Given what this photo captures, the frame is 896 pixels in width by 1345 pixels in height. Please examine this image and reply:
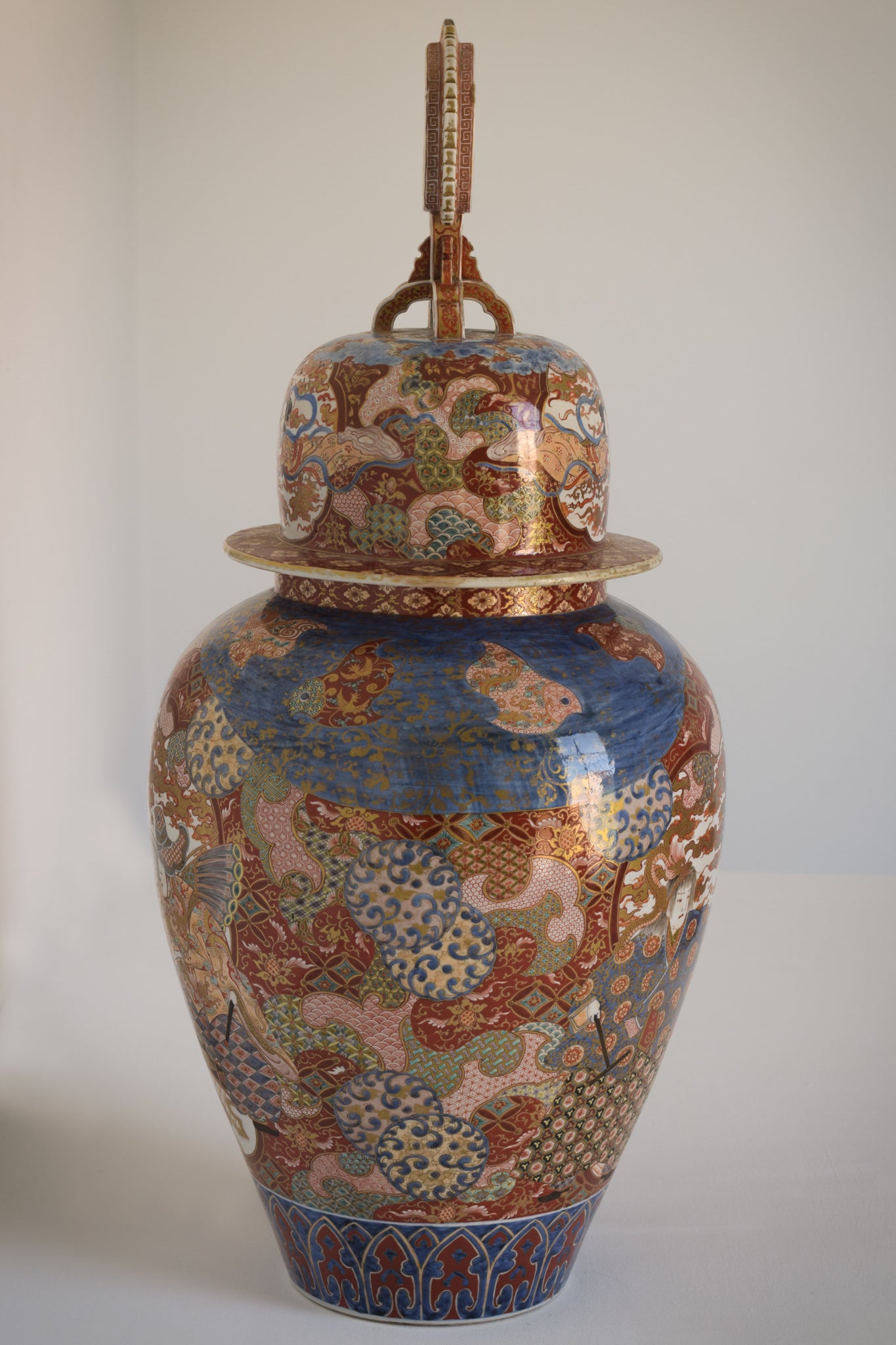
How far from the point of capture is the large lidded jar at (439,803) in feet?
4.64

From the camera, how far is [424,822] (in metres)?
1.39

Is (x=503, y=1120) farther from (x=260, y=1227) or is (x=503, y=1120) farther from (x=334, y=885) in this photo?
(x=260, y=1227)

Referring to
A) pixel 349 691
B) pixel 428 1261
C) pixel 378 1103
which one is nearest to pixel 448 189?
pixel 349 691

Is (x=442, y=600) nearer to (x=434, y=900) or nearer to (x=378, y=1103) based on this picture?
(x=434, y=900)

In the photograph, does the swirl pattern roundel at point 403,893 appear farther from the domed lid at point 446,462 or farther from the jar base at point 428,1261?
the jar base at point 428,1261

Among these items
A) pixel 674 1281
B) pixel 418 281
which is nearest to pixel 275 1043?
pixel 674 1281

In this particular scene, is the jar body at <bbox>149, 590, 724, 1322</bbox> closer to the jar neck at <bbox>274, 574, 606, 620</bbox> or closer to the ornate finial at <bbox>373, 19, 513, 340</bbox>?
the jar neck at <bbox>274, 574, 606, 620</bbox>

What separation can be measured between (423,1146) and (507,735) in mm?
421

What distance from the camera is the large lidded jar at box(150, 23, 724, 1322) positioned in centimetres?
142

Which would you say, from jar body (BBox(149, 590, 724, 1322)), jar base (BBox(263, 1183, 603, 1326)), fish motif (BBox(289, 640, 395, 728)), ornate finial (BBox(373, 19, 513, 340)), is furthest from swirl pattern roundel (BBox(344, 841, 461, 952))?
ornate finial (BBox(373, 19, 513, 340))

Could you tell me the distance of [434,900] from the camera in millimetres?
1405

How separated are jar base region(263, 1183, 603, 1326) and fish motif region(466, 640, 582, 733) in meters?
0.54

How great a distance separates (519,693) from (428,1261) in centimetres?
61

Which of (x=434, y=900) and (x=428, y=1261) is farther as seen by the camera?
(x=428, y=1261)
